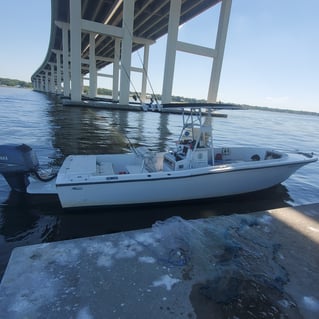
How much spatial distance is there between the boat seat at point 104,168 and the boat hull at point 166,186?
76 centimetres

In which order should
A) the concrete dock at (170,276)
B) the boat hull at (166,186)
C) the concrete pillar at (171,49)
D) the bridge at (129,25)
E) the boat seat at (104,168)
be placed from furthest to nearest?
the bridge at (129,25), the concrete pillar at (171,49), the boat seat at (104,168), the boat hull at (166,186), the concrete dock at (170,276)

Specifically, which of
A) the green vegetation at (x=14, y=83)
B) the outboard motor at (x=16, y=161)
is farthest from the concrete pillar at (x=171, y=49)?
the green vegetation at (x=14, y=83)

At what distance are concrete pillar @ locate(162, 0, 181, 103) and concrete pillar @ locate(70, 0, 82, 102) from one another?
28.4 ft

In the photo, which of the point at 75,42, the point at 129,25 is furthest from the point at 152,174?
the point at 75,42

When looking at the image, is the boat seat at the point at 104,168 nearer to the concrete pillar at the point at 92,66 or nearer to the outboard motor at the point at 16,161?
the outboard motor at the point at 16,161

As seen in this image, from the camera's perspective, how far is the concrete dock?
6.24ft

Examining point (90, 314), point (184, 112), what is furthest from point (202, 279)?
point (184, 112)

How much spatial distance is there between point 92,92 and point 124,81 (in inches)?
556

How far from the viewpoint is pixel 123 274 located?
2.25 meters

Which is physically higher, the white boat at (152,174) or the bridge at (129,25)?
the bridge at (129,25)

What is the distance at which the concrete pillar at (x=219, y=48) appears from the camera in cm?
2286

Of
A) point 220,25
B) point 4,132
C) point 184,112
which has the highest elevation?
point 220,25

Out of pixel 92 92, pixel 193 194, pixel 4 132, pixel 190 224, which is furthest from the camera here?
pixel 92 92

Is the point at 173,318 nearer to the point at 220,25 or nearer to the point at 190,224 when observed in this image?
the point at 190,224
